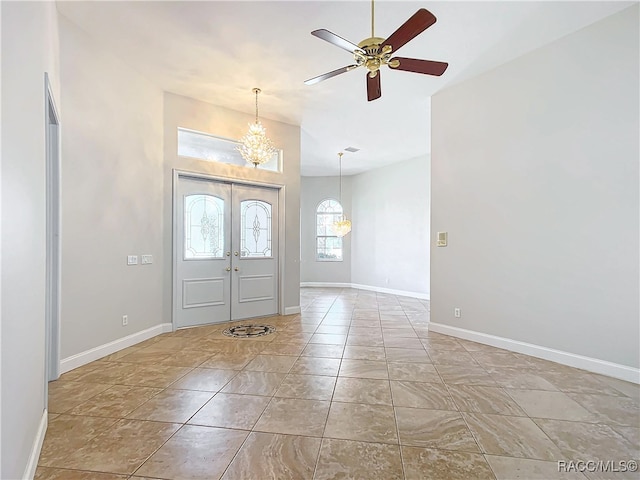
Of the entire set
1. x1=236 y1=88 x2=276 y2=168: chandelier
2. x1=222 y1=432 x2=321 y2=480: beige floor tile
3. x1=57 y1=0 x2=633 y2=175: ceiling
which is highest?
x1=57 y1=0 x2=633 y2=175: ceiling

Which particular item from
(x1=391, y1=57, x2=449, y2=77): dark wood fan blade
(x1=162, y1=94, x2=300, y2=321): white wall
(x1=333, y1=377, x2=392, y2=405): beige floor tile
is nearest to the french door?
(x1=162, y1=94, x2=300, y2=321): white wall

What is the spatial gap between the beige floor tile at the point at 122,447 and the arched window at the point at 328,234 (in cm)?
834

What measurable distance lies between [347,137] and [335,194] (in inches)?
145

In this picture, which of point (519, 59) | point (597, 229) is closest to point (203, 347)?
point (597, 229)

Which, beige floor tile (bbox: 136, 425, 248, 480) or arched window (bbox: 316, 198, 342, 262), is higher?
arched window (bbox: 316, 198, 342, 262)

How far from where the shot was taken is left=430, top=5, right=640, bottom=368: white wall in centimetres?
318

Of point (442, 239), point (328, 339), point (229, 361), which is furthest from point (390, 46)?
point (328, 339)

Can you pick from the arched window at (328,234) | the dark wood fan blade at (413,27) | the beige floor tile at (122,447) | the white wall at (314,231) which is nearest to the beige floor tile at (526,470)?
the beige floor tile at (122,447)

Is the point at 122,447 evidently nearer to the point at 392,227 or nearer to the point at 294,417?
the point at 294,417

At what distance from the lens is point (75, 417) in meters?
2.43

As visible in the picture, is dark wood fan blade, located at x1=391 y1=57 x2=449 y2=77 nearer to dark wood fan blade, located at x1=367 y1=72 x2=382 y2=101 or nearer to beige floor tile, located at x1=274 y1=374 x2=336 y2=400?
dark wood fan blade, located at x1=367 y1=72 x2=382 y2=101

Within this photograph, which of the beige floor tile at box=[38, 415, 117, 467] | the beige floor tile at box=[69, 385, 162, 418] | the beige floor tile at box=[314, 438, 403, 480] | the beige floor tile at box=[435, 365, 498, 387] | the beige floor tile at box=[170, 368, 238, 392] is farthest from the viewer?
Result: the beige floor tile at box=[435, 365, 498, 387]

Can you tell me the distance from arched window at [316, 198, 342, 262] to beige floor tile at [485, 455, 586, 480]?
8.58m

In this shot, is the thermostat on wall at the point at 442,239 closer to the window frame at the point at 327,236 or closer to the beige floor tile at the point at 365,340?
the beige floor tile at the point at 365,340
